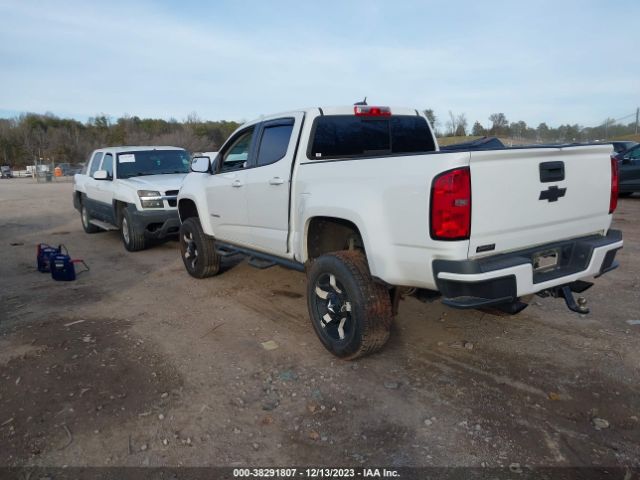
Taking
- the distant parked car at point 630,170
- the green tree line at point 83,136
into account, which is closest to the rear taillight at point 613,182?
the distant parked car at point 630,170

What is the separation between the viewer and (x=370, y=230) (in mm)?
3309

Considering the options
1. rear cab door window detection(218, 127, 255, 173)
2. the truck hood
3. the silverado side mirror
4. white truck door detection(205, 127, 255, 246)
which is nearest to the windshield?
the truck hood

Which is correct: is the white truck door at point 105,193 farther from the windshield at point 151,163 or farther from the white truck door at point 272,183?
the white truck door at point 272,183

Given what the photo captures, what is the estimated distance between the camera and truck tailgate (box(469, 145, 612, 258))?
2.88 meters

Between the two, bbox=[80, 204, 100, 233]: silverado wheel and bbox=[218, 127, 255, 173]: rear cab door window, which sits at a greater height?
bbox=[218, 127, 255, 173]: rear cab door window

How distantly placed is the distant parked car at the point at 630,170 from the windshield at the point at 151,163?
1173 cm

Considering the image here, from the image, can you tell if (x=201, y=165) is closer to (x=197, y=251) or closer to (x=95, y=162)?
(x=197, y=251)

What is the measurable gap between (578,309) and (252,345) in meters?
2.59

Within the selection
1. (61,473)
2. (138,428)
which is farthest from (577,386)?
(61,473)

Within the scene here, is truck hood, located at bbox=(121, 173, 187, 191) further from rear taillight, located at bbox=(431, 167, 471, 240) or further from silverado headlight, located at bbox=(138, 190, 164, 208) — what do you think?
rear taillight, located at bbox=(431, 167, 471, 240)

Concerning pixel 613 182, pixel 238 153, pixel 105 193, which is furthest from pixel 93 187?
pixel 613 182

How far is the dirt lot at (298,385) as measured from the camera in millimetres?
2709

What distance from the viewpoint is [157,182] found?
25.8ft

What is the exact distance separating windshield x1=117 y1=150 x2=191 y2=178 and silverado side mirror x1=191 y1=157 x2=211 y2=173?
3.45 m
